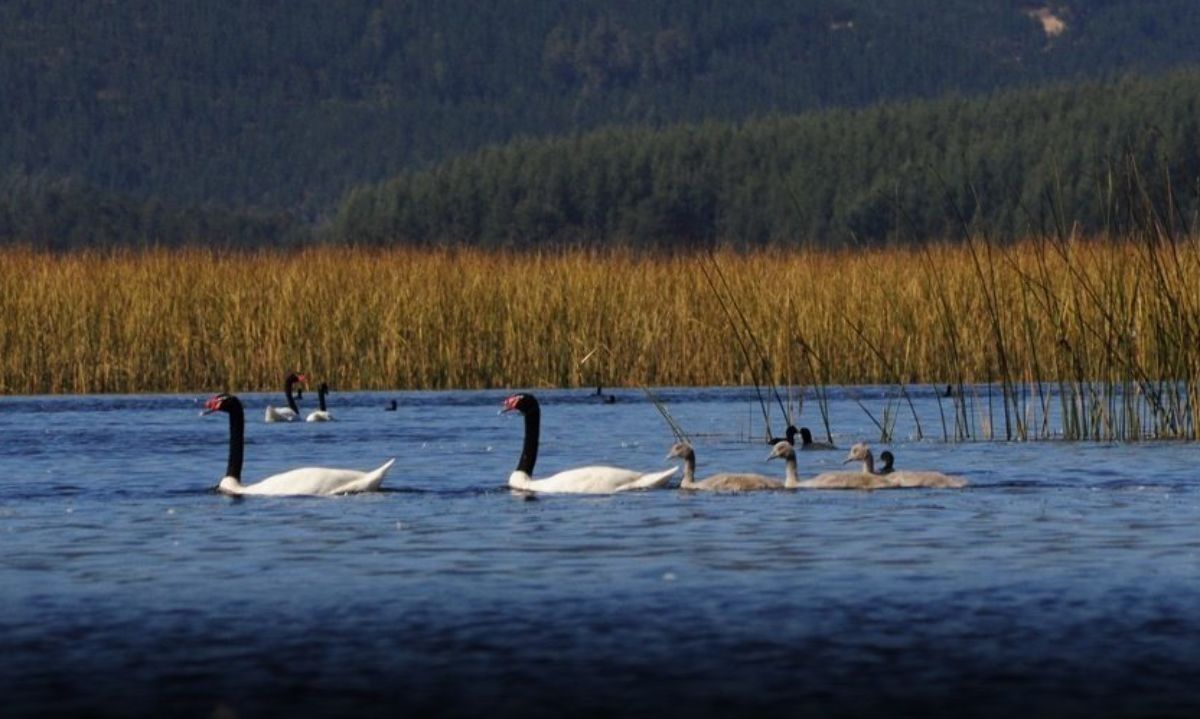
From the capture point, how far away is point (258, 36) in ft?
444

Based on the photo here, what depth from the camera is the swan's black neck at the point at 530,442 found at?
18.3 m

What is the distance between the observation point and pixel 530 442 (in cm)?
1841

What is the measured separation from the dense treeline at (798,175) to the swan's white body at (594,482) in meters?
40.4

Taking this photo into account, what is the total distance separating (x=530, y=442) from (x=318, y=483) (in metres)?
1.72

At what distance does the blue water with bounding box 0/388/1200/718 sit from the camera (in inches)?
373

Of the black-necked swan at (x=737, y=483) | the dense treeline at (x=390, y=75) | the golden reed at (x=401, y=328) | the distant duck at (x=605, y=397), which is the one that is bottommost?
the black-necked swan at (x=737, y=483)

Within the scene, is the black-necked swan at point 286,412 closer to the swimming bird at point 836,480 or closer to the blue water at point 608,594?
the blue water at point 608,594

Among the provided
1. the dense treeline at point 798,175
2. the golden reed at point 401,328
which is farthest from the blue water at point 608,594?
the dense treeline at point 798,175

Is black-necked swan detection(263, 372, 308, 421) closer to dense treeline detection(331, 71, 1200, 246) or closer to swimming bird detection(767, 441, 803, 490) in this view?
swimming bird detection(767, 441, 803, 490)

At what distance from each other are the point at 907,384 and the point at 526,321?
511 cm

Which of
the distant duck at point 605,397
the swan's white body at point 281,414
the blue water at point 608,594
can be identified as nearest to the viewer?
the blue water at point 608,594

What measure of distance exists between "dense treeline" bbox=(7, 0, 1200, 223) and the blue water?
101 metres

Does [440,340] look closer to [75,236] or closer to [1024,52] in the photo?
[75,236]

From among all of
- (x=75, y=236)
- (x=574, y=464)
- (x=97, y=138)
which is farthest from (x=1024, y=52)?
(x=574, y=464)
